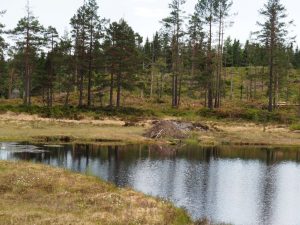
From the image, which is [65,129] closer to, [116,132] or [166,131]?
[116,132]

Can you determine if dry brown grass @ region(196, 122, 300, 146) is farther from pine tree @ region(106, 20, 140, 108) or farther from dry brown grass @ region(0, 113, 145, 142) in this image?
pine tree @ region(106, 20, 140, 108)

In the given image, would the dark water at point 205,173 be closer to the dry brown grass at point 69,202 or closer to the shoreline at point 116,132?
the dry brown grass at point 69,202

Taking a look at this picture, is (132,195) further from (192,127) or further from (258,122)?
(258,122)

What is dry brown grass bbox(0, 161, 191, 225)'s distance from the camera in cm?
1620

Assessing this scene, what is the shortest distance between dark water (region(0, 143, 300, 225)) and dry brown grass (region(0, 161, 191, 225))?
2628 mm

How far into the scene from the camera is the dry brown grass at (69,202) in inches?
638

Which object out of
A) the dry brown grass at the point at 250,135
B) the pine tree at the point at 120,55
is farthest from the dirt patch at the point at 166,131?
the pine tree at the point at 120,55

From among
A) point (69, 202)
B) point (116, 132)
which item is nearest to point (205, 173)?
point (69, 202)

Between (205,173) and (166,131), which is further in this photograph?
(166,131)

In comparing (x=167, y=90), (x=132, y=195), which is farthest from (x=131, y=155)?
(x=167, y=90)

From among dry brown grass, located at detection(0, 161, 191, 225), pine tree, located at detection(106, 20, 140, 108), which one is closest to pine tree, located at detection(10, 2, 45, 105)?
pine tree, located at detection(106, 20, 140, 108)

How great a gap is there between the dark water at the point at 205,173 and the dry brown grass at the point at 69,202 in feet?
8.62

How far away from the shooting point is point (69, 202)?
62.2 feet

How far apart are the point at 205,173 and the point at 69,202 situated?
49.8ft
